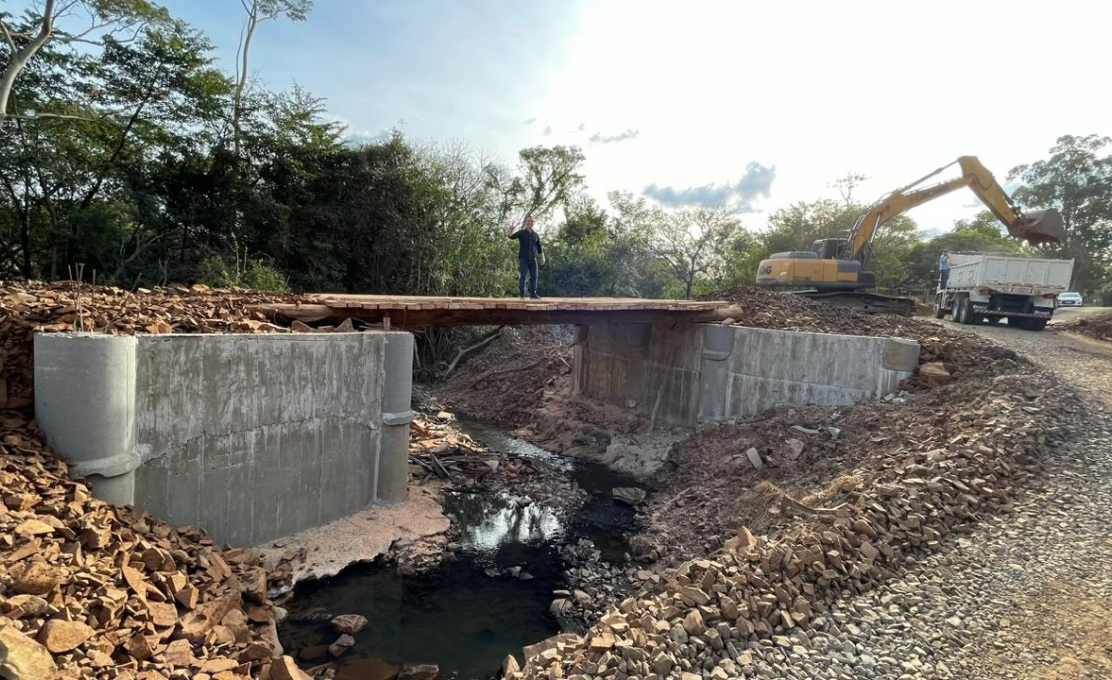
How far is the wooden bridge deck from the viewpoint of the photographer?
28.9 feet

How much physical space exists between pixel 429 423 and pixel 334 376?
24.0ft

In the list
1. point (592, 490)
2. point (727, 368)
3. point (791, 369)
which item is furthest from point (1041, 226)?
point (592, 490)

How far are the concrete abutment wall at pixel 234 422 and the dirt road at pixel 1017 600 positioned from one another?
274 inches

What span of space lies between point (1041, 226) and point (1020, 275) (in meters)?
1.26

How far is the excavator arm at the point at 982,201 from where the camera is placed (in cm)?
1390

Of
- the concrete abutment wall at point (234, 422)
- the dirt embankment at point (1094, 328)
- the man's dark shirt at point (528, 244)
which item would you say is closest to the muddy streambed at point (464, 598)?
the concrete abutment wall at point (234, 422)

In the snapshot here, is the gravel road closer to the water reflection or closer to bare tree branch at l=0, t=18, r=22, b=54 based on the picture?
the water reflection

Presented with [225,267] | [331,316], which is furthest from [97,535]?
[225,267]

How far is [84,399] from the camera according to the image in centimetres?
553

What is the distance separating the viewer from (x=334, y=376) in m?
8.26

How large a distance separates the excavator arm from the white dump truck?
828 millimetres

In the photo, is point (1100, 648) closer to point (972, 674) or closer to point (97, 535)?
point (972, 674)

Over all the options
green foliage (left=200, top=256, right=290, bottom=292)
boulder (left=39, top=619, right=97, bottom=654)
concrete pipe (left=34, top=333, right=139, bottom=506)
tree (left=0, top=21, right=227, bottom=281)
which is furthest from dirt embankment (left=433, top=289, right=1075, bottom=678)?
tree (left=0, top=21, right=227, bottom=281)

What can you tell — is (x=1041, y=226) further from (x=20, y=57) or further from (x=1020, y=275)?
(x=20, y=57)
